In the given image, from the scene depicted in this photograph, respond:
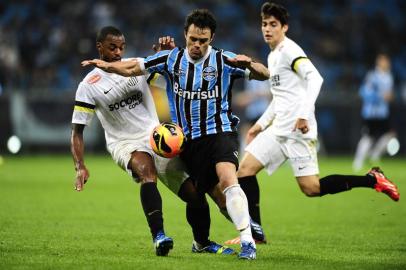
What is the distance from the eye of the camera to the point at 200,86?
21.7 ft

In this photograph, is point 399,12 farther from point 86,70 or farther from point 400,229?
point 400,229

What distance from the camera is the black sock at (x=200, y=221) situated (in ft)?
22.7

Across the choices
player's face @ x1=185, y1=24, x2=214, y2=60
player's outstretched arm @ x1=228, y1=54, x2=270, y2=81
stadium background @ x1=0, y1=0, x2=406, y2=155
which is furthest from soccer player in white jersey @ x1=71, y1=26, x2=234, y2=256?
stadium background @ x1=0, y1=0, x2=406, y2=155

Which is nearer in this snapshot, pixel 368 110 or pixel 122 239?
pixel 122 239

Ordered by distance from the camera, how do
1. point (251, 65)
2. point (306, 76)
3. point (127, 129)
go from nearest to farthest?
point (251, 65), point (127, 129), point (306, 76)

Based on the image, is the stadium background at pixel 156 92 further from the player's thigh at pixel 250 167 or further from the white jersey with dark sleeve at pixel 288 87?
the white jersey with dark sleeve at pixel 288 87

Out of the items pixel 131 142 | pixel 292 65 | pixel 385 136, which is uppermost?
pixel 292 65

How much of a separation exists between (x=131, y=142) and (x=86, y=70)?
46.1ft

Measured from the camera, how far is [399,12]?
2322 centimetres

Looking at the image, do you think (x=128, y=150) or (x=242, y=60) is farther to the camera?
(x=128, y=150)

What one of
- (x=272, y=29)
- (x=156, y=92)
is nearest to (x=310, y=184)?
(x=272, y=29)

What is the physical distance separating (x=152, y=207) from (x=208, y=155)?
0.63m

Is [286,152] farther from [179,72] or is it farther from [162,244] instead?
[162,244]

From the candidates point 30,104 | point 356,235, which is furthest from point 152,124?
point 30,104
